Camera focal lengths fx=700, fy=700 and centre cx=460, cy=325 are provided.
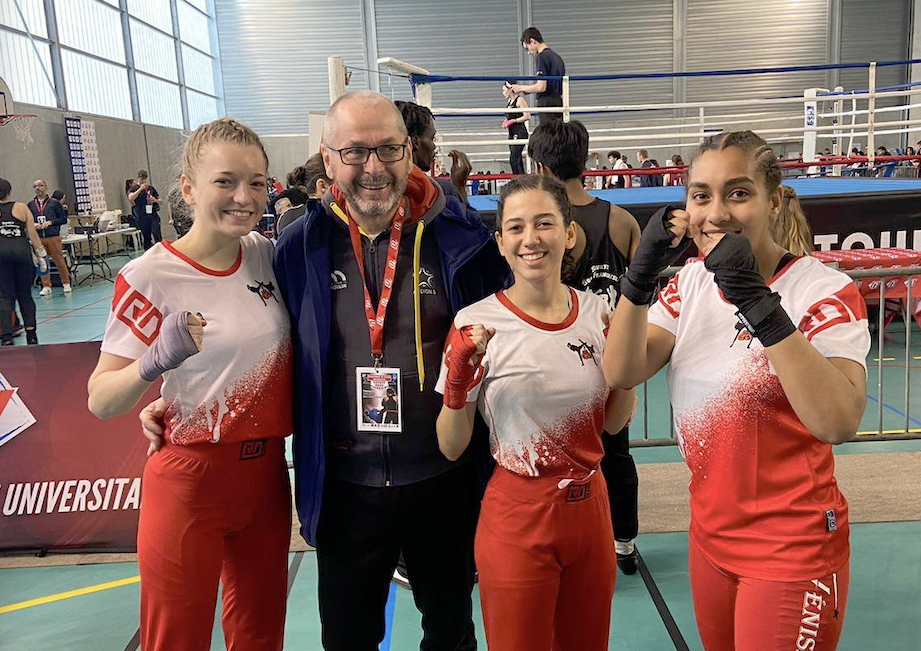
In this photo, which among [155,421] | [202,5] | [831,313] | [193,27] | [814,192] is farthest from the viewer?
[202,5]

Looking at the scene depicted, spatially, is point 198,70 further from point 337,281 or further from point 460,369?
point 460,369

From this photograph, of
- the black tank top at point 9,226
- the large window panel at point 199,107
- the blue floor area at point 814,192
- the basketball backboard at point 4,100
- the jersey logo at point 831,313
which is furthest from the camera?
the large window panel at point 199,107

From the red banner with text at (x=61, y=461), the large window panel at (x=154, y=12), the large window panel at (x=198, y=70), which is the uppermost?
the large window panel at (x=154, y=12)

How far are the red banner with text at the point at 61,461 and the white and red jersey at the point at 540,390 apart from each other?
2633 mm

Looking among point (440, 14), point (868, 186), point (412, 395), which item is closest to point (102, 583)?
point (412, 395)

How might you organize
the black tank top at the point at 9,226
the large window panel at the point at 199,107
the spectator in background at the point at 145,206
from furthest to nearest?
1. the large window panel at the point at 199,107
2. the spectator in background at the point at 145,206
3. the black tank top at the point at 9,226

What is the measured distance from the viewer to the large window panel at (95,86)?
693 inches

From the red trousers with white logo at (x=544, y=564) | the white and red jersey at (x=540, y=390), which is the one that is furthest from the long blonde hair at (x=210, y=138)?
the red trousers with white logo at (x=544, y=564)

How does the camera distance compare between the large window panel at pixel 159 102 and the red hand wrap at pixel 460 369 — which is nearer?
the red hand wrap at pixel 460 369

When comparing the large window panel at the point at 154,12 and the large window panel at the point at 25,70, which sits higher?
the large window panel at the point at 154,12

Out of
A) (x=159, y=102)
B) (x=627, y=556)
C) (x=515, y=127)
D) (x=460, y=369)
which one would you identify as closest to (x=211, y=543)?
(x=460, y=369)

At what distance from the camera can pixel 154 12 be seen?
72.9 feet

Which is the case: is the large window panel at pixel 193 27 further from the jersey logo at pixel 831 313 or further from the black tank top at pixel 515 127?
the jersey logo at pixel 831 313

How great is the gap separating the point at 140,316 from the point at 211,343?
195 mm
